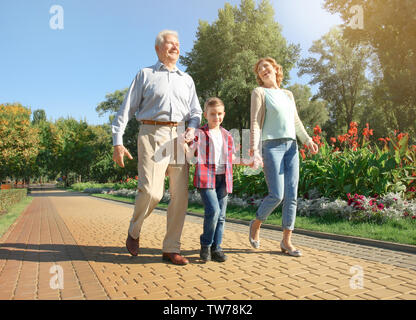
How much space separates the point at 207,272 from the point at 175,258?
49cm

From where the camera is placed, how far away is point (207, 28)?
30.1 meters

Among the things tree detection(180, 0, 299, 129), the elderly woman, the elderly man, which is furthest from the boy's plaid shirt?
tree detection(180, 0, 299, 129)

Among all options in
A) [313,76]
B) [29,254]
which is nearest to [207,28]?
[313,76]

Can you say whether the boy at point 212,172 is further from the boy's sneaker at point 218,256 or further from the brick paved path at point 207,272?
the brick paved path at point 207,272

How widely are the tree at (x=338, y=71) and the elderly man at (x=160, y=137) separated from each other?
1417 inches

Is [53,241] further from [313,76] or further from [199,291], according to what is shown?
[313,76]

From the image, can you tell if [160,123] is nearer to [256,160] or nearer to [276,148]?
[256,160]

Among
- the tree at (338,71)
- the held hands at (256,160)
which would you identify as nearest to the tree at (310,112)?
the tree at (338,71)

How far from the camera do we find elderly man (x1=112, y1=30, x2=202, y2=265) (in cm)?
346

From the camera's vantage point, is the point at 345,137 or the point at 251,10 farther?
the point at 251,10

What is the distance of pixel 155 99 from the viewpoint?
3521mm

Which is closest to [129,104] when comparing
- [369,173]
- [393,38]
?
[369,173]

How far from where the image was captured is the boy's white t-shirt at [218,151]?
11.5ft
